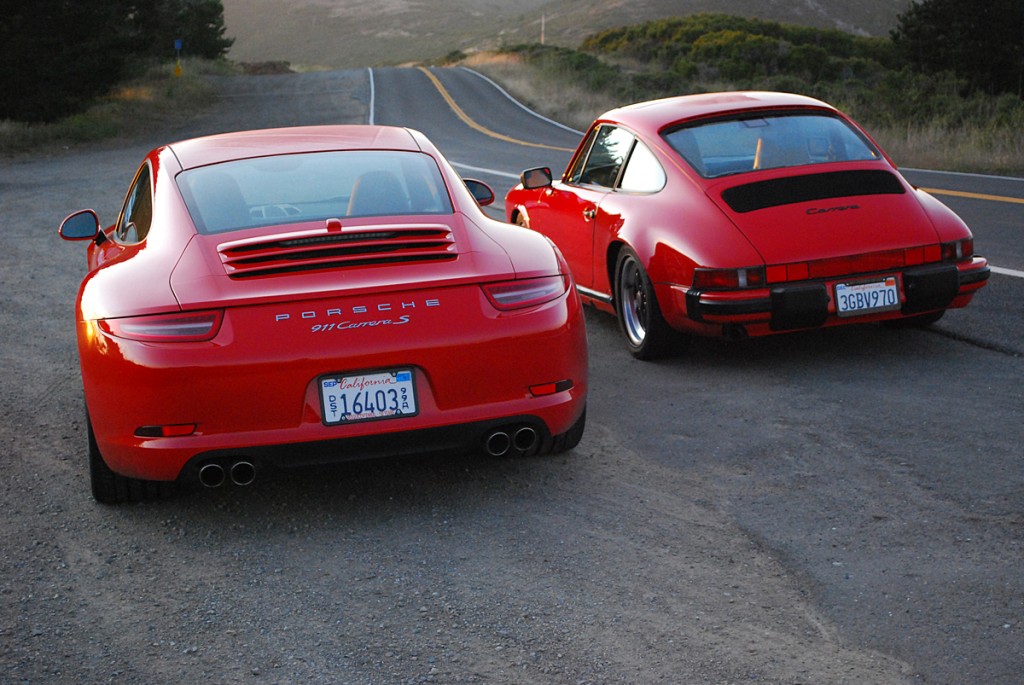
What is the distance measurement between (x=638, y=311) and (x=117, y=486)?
3.46m

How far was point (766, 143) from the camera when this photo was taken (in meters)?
7.55

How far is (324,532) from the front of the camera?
15.5 ft

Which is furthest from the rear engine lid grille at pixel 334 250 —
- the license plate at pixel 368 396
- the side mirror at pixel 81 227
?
the side mirror at pixel 81 227

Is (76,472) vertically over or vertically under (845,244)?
under

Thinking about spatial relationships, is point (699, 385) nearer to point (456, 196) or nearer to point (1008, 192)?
point (456, 196)

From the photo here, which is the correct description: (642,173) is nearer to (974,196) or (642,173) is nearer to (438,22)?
(974,196)

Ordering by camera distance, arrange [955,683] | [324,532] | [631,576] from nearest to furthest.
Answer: [955,683] < [631,576] < [324,532]

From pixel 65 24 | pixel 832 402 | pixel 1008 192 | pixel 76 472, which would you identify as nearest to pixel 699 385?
pixel 832 402

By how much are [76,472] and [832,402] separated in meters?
3.59

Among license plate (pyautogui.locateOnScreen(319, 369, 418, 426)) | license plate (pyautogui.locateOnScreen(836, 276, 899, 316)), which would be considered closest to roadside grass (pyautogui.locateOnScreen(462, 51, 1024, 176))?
license plate (pyautogui.locateOnScreen(836, 276, 899, 316))

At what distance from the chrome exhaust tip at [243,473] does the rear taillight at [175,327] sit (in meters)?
0.49

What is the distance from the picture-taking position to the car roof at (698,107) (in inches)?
308

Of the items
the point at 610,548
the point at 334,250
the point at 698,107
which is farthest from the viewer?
the point at 698,107

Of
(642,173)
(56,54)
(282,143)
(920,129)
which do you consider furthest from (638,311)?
(56,54)
